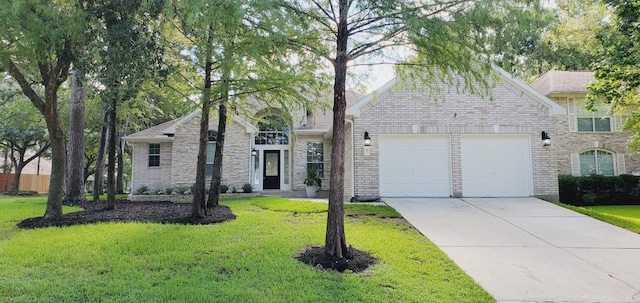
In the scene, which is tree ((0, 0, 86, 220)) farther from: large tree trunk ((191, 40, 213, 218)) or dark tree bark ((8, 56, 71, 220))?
large tree trunk ((191, 40, 213, 218))

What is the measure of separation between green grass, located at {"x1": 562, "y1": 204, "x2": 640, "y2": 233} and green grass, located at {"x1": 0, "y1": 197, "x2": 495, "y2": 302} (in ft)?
16.7

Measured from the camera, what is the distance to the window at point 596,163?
50.7ft

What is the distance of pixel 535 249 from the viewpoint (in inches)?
243

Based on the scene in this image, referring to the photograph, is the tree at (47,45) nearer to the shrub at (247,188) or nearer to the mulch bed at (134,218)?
the mulch bed at (134,218)

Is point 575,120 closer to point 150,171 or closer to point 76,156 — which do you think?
point 150,171

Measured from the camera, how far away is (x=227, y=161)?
16062mm

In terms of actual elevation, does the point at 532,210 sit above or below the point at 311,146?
below

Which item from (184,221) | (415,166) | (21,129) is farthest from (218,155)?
(21,129)

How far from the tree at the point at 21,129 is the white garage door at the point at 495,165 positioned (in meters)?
21.1

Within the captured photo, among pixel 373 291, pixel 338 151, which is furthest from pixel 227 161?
pixel 373 291

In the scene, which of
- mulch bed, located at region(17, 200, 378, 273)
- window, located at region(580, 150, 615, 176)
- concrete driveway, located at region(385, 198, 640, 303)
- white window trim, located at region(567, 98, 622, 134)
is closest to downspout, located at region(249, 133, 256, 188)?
mulch bed, located at region(17, 200, 378, 273)

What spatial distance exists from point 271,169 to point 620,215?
13302 mm

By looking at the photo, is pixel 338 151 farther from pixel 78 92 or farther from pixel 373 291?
pixel 78 92

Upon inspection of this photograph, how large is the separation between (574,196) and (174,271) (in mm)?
14987
